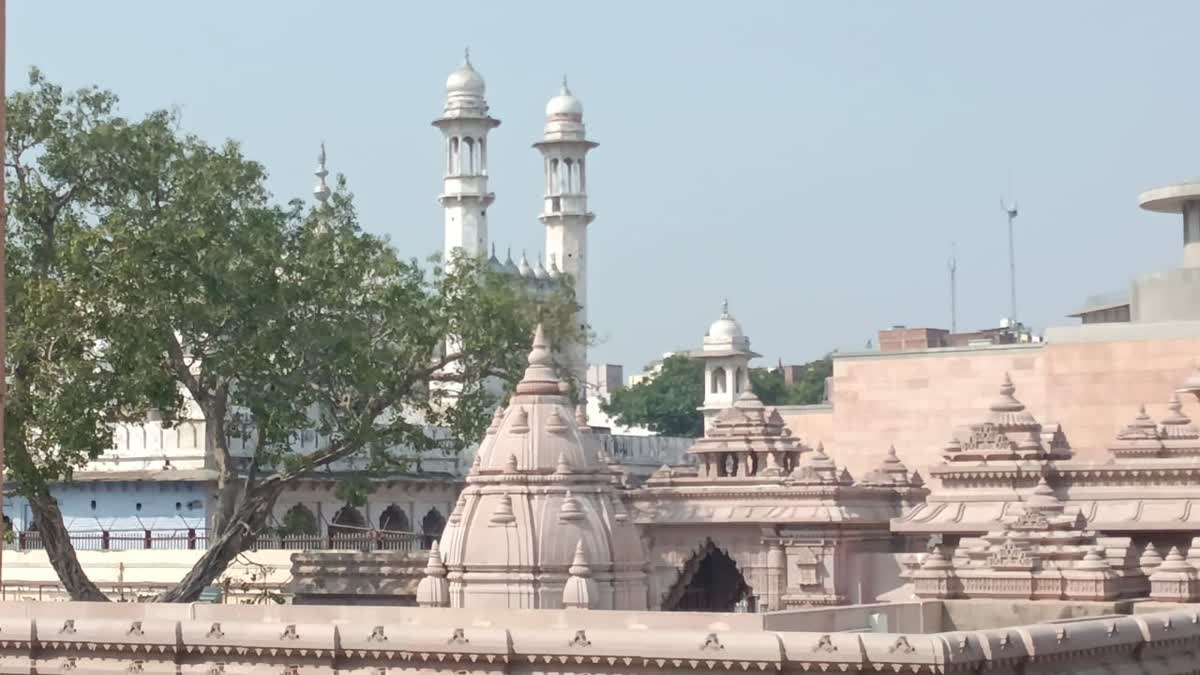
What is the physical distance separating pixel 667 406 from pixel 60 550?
6667 centimetres

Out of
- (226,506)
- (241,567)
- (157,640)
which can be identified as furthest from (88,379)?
(157,640)

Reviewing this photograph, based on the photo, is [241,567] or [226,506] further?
[241,567]

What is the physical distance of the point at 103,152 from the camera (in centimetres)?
3716

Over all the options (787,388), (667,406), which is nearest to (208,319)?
(667,406)

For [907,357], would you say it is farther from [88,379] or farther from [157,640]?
[157,640]

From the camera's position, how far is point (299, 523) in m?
42.6

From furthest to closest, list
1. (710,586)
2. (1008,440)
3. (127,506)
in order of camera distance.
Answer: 1. (127,506)
2. (710,586)
3. (1008,440)

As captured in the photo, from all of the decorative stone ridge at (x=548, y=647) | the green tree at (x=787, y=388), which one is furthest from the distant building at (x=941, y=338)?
the green tree at (x=787, y=388)

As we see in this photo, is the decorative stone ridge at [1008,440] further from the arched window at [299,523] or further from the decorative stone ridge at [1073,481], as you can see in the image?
the arched window at [299,523]

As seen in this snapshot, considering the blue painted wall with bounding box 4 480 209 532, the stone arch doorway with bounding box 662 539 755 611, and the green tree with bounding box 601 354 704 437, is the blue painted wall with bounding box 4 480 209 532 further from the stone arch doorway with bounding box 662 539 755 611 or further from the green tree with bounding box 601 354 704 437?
the green tree with bounding box 601 354 704 437

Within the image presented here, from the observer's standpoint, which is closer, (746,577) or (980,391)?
(746,577)

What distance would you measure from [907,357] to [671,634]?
2499 cm

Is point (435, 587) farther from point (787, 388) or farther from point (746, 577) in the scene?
point (787, 388)

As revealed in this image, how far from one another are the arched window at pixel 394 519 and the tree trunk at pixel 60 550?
16.5 metres
